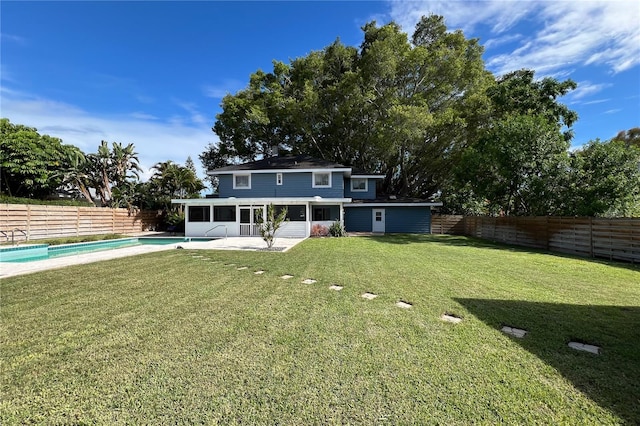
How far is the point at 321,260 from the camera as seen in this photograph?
8.92m

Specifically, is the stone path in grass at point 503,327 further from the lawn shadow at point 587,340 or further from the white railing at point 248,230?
the white railing at point 248,230

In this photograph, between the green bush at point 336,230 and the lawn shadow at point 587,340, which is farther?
the green bush at point 336,230

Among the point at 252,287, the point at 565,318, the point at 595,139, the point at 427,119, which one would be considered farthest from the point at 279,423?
the point at 427,119

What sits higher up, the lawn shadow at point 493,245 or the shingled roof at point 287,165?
the shingled roof at point 287,165

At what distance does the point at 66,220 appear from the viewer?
1708cm

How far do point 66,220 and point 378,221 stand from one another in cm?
2004

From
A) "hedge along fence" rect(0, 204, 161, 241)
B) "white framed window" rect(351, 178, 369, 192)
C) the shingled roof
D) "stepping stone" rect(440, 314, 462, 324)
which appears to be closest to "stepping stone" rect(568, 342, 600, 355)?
"stepping stone" rect(440, 314, 462, 324)

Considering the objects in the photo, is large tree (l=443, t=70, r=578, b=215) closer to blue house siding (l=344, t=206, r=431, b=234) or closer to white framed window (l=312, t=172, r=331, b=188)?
blue house siding (l=344, t=206, r=431, b=234)

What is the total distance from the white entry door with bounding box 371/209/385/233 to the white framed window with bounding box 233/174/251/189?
31.3 ft

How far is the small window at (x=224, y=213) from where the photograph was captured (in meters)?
18.0

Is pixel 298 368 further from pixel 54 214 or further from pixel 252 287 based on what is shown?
pixel 54 214

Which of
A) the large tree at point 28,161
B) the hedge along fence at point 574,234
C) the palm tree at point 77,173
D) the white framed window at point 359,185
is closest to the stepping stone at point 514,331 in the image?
the hedge along fence at point 574,234

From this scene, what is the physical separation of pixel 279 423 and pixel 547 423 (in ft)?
6.32

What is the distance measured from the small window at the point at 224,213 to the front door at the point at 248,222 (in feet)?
1.92
